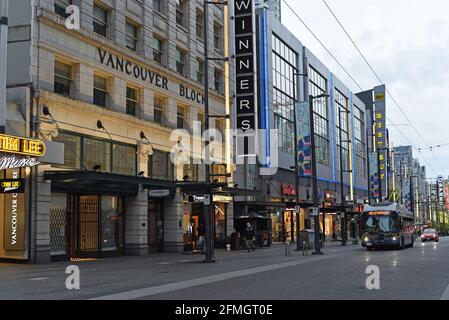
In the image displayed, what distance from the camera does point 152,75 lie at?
32531mm

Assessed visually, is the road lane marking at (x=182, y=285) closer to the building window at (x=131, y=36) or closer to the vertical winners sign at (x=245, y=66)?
the building window at (x=131, y=36)

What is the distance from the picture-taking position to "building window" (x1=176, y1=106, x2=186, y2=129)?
3594 cm

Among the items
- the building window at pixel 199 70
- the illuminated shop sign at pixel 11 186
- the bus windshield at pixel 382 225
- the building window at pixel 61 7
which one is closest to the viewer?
the illuminated shop sign at pixel 11 186

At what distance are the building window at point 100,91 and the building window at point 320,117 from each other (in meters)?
36.7

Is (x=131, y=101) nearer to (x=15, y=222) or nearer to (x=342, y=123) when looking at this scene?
(x=15, y=222)

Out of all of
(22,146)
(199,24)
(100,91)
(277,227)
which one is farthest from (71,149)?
(277,227)

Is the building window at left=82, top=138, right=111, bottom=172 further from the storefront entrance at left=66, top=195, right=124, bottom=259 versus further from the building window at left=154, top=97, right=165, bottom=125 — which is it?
the building window at left=154, top=97, right=165, bottom=125

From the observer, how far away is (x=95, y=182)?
2666cm

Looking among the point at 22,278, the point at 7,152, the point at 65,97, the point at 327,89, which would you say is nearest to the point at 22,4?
the point at 65,97

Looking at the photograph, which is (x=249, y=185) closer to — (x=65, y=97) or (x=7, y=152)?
(x=65, y=97)

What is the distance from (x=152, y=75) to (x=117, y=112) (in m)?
4.42

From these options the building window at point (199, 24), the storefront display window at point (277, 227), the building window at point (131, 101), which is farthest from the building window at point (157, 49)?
the storefront display window at point (277, 227)

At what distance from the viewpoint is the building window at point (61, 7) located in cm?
2559

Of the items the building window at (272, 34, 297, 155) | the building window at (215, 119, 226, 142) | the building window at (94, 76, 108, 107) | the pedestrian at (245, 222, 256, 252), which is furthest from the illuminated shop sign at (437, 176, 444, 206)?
the building window at (94, 76, 108, 107)
